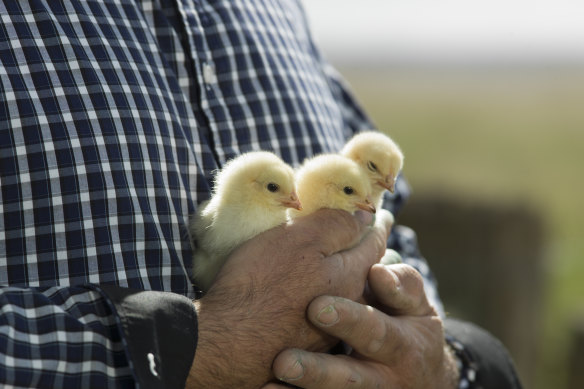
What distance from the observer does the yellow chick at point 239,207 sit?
195 centimetres

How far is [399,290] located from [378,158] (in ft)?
1.34

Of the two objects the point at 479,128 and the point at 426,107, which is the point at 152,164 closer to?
the point at 479,128

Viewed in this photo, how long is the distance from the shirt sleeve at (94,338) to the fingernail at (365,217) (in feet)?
2.01

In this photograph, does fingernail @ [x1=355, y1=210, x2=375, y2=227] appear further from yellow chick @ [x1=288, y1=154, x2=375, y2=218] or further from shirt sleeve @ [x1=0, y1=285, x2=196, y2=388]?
shirt sleeve @ [x1=0, y1=285, x2=196, y2=388]

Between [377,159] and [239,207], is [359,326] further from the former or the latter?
[377,159]

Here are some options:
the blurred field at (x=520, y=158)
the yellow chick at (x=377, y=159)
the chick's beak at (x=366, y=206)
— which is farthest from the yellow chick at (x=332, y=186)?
the blurred field at (x=520, y=158)

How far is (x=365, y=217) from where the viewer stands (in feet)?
7.07

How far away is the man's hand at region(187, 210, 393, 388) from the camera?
1.76 metres

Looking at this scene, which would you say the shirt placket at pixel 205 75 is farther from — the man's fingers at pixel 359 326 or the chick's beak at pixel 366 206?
the man's fingers at pixel 359 326

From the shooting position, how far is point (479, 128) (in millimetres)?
18391

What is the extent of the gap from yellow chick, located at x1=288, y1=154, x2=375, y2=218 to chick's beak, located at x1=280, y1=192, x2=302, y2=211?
0.10 metres

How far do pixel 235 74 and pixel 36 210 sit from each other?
0.76 meters

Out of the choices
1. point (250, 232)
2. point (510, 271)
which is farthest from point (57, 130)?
point (510, 271)

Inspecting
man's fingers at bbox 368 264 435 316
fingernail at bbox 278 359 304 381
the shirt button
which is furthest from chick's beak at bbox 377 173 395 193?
fingernail at bbox 278 359 304 381
